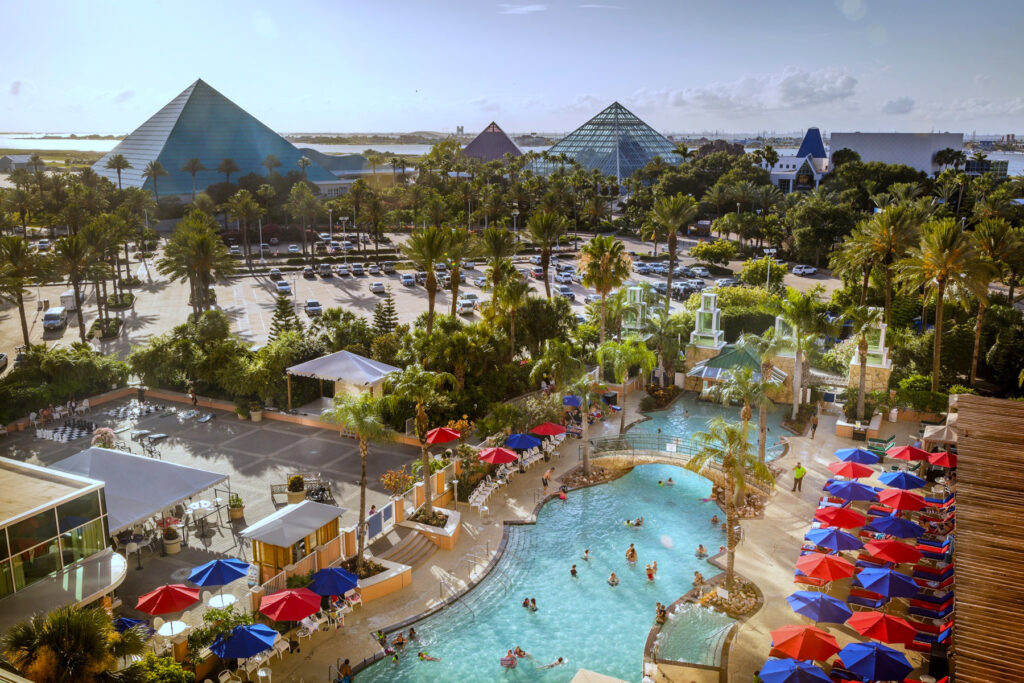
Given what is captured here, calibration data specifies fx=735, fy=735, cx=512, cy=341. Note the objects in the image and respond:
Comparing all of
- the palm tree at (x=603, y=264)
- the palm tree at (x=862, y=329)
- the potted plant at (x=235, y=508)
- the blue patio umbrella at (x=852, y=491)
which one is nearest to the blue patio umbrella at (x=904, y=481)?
the blue patio umbrella at (x=852, y=491)

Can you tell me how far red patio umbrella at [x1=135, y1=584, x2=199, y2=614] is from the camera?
1548 centimetres

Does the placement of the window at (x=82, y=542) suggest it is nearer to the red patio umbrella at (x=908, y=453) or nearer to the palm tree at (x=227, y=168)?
the red patio umbrella at (x=908, y=453)

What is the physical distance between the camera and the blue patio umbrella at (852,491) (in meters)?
21.3

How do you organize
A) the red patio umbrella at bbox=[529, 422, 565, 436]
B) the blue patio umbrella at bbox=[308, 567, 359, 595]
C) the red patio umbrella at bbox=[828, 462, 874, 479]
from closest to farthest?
1. the blue patio umbrella at bbox=[308, 567, 359, 595]
2. the red patio umbrella at bbox=[828, 462, 874, 479]
3. the red patio umbrella at bbox=[529, 422, 565, 436]

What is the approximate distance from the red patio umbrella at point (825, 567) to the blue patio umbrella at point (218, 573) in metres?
13.4

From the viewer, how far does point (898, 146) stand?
395ft

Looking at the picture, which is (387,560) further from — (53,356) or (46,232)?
(46,232)

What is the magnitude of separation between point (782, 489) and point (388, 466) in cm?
1348

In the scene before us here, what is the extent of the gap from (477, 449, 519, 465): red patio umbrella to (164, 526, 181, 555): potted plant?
9.40 meters

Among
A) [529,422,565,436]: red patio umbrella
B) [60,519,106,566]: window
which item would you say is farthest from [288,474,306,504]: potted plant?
[529,422,565,436]: red patio umbrella

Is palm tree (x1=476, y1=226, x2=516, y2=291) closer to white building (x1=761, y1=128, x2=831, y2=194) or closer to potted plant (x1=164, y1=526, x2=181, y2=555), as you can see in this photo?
potted plant (x1=164, y1=526, x2=181, y2=555)

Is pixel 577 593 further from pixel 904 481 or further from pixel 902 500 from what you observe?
pixel 904 481

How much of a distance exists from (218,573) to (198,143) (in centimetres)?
9855

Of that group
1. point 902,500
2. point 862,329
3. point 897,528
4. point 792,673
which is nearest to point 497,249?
point 862,329
